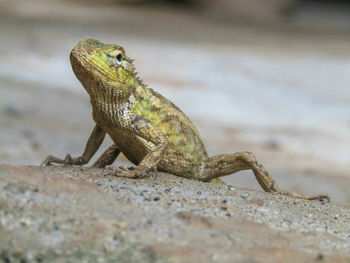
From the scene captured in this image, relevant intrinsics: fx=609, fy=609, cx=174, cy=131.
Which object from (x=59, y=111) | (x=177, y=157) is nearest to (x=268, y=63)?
(x=59, y=111)

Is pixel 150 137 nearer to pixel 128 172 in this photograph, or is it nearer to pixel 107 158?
pixel 128 172

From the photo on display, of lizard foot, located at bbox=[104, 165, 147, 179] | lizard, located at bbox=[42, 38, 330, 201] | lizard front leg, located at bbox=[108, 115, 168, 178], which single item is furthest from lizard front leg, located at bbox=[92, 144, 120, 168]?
lizard foot, located at bbox=[104, 165, 147, 179]

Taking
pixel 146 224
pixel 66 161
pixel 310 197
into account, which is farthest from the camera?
pixel 66 161

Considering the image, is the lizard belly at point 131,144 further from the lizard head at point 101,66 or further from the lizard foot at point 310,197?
the lizard foot at point 310,197

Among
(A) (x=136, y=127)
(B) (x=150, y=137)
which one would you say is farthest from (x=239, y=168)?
(A) (x=136, y=127)

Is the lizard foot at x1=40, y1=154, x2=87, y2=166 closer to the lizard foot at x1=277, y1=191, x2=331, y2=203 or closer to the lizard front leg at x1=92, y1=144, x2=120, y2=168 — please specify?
the lizard front leg at x1=92, y1=144, x2=120, y2=168

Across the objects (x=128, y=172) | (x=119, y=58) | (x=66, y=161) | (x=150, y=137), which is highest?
(x=119, y=58)
